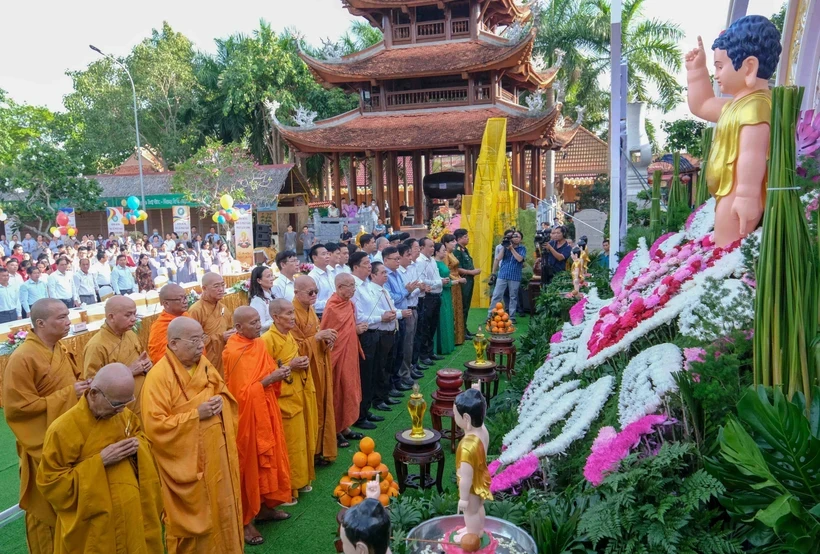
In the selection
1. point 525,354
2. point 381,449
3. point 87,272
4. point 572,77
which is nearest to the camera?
point 381,449

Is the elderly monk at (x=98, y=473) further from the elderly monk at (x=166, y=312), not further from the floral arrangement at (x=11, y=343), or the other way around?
the floral arrangement at (x=11, y=343)

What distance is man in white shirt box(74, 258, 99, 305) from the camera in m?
11.7

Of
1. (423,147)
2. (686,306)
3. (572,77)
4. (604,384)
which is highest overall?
(572,77)

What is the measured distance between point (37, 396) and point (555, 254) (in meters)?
8.14

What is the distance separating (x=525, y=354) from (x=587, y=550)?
14.7ft

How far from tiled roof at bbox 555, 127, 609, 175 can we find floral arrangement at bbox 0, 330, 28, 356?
30.5m

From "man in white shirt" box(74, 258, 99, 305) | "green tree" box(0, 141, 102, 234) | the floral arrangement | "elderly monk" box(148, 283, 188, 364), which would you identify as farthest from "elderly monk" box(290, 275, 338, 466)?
"green tree" box(0, 141, 102, 234)

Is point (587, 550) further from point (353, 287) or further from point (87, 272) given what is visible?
point (87, 272)

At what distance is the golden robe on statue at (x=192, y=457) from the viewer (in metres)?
3.49

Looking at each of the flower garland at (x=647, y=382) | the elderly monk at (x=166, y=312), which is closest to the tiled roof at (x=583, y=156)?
the elderly monk at (x=166, y=312)

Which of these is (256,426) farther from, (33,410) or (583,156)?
(583,156)

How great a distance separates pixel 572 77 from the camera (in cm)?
2655

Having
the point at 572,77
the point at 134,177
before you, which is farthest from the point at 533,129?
the point at 134,177

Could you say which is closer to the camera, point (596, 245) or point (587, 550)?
point (587, 550)
